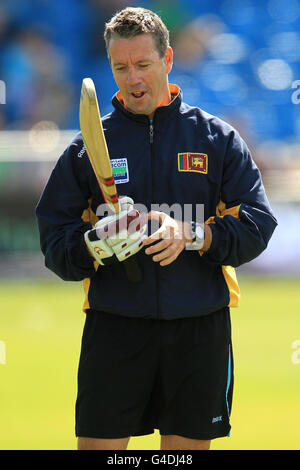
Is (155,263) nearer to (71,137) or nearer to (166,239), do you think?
(166,239)

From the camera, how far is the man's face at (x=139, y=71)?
92.8 inches

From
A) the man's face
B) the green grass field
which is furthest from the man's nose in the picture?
the green grass field

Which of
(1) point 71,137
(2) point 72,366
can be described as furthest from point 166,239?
(1) point 71,137

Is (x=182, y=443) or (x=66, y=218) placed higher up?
(x=66, y=218)

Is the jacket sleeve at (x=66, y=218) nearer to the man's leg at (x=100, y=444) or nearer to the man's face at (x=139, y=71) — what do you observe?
the man's face at (x=139, y=71)

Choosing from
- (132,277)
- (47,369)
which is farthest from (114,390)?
(47,369)

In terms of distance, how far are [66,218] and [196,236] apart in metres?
0.44

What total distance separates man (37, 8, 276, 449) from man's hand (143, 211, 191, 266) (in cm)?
8

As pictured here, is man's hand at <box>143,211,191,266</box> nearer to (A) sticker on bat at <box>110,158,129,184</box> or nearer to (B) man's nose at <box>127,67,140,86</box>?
(A) sticker on bat at <box>110,158,129,184</box>

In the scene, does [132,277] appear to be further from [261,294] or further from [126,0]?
[126,0]

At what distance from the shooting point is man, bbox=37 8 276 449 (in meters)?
2.38

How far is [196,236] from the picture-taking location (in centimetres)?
232

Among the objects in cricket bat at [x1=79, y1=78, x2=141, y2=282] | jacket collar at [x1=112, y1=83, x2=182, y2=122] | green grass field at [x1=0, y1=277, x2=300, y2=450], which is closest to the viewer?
cricket bat at [x1=79, y1=78, x2=141, y2=282]

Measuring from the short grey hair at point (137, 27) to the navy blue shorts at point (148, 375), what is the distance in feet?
2.86
